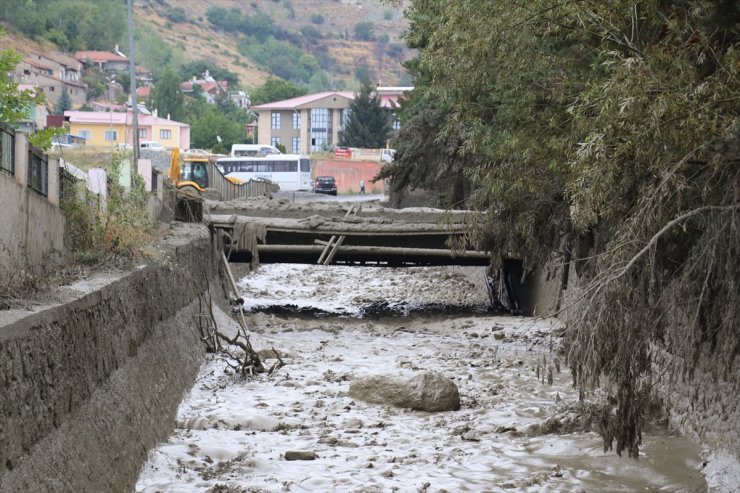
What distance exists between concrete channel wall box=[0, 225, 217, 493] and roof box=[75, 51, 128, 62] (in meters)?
152

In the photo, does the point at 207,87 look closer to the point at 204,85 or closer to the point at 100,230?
the point at 204,85

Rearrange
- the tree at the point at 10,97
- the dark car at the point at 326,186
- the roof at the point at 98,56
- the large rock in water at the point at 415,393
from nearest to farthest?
the large rock in water at the point at 415,393, the tree at the point at 10,97, the dark car at the point at 326,186, the roof at the point at 98,56

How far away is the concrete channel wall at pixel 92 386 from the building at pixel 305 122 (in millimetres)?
107174

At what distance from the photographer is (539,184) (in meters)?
15.6

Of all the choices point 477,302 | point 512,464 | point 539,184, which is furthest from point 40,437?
point 477,302

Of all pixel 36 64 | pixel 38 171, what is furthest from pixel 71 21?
pixel 38 171

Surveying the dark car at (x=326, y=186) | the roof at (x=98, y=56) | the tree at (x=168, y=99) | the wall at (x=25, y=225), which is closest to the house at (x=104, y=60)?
the roof at (x=98, y=56)

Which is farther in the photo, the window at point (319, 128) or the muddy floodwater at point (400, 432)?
the window at point (319, 128)

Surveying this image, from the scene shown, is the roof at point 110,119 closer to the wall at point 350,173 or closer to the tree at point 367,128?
the tree at point 367,128

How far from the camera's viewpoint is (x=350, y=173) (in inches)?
3477

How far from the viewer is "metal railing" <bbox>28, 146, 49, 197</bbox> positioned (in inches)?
442

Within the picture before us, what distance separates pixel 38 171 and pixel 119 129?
101 meters

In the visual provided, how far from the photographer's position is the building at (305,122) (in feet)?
396

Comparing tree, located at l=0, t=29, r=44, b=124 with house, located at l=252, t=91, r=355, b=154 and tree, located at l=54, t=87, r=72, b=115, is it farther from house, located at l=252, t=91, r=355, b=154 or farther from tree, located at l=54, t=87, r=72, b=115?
tree, located at l=54, t=87, r=72, b=115
